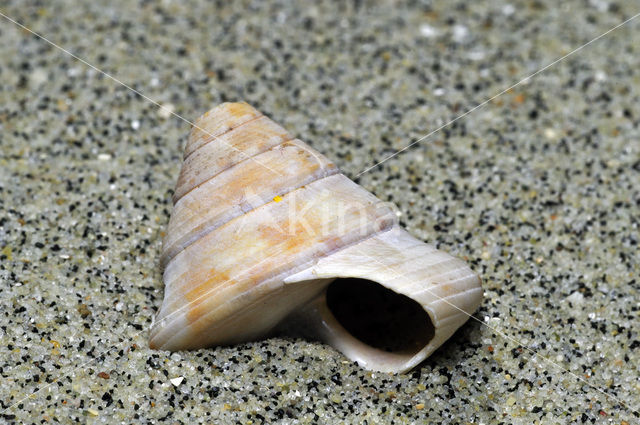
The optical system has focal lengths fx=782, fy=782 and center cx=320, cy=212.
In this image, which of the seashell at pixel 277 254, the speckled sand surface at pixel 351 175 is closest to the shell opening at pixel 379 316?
the seashell at pixel 277 254

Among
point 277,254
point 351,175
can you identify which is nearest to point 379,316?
point 277,254

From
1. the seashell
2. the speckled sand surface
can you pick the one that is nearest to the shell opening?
the seashell

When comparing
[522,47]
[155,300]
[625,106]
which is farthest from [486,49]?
[155,300]

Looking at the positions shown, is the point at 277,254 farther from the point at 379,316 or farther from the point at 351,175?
the point at 351,175

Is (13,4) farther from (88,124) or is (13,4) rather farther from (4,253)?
(4,253)

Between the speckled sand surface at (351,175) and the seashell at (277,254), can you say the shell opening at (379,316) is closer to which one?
the seashell at (277,254)

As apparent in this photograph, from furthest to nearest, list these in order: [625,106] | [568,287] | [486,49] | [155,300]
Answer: [486,49] → [625,106] → [568,287] → [155,300]

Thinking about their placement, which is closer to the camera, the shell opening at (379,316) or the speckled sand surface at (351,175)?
the speckled sand surface at (351,175)
